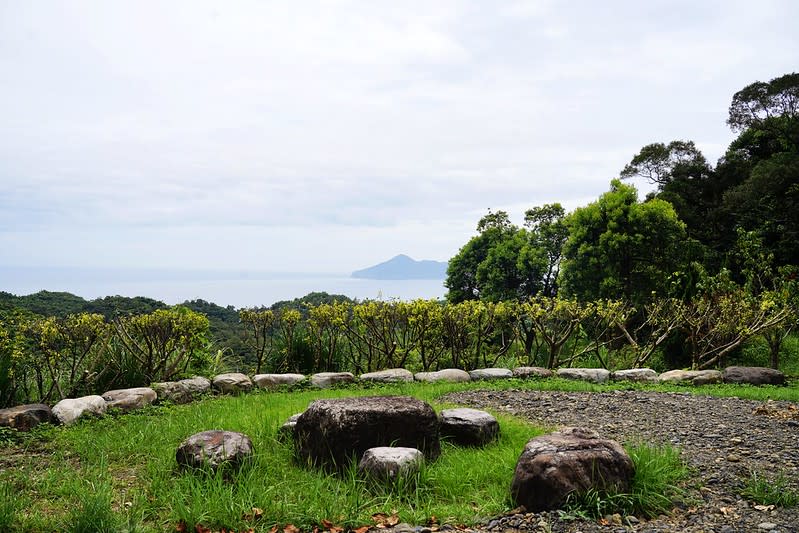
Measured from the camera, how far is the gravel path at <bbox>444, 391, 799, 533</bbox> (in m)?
3.79

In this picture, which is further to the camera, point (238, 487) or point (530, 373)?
point (530, 373)

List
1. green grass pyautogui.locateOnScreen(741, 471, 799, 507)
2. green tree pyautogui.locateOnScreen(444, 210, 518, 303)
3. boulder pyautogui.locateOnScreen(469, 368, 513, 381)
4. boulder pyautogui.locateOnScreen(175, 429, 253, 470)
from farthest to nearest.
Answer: green tree pyautogui.locateOnScreen(444, 210, 518, 303), boulder pyautogui.locateOnScreen(469, 368, 513, 381), boulder pyautogui.locateOnScreen(175, 429, 253, 470), green grass pyautogui.locateOnScreen(741, 471, 799, 507)

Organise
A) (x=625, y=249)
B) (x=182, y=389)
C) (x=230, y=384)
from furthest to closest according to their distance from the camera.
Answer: (x=625, y=249)
(x=230, y=384)
(x=182, y=389)

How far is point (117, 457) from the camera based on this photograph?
5246 millimetres

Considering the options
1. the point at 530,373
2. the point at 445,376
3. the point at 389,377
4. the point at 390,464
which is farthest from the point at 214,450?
the point at 530,373

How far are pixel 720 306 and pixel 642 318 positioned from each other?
13.7ft

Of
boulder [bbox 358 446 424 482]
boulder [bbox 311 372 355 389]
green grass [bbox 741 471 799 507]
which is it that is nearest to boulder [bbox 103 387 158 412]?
boulder [bbox 311 372 355 389]

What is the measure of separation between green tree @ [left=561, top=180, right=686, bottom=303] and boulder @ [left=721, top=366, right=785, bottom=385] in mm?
5209

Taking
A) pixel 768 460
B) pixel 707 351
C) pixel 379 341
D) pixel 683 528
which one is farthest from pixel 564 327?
pixel 683 528

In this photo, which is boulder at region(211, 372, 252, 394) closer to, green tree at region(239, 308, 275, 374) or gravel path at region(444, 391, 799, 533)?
green tree at region(239, 308, 275, 374)

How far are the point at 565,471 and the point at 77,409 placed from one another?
5.50 m

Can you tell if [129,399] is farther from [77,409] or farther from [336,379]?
[336,379]

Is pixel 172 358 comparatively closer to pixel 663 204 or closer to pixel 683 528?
pixel 683 528

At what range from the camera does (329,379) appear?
364 inches
